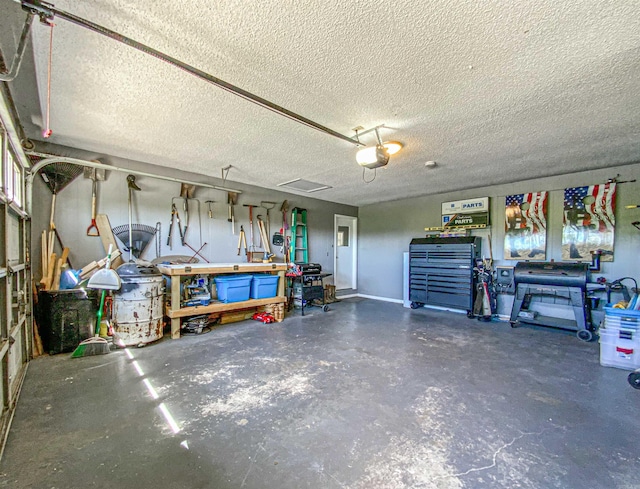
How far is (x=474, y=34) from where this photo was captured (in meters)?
1.54

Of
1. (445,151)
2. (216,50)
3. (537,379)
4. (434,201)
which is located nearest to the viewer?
(216,50)

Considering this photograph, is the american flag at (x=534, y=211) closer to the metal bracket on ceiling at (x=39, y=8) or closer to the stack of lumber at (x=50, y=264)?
the metal bracket on ceiling at (x=39, y=8)

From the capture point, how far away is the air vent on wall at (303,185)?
495 cm

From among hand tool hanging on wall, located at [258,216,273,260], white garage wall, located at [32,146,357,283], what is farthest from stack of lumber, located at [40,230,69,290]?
hand tool hanging on wall, located at [258,216,273,260]

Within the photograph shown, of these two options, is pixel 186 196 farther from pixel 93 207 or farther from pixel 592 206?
pixel 592 206

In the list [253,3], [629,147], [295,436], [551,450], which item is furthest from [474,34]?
[629,147]

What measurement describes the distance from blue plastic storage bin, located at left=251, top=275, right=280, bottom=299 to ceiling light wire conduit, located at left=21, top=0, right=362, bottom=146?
103 inches

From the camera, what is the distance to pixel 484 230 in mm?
5184

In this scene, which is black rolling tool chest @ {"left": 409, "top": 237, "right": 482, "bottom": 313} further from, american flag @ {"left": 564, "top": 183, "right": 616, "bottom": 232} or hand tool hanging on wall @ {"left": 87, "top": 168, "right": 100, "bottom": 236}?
hand tool hanging on wall @ {"left": 87, "top": 168, "right": 100, "bottom": 236}

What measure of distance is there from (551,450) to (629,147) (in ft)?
11.9

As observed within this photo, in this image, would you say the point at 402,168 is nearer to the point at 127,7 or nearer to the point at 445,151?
the point at 445,151

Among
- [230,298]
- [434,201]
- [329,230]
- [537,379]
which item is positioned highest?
[434,201]

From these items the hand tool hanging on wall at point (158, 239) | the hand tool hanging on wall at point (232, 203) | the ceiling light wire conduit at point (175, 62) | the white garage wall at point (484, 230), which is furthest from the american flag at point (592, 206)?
the hand tool hanging on wall at point (158, 239)

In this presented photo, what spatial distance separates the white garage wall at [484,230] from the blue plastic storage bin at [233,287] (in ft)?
11.8
